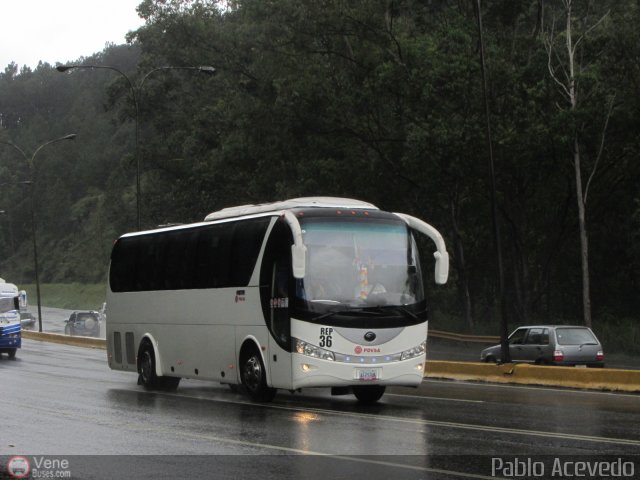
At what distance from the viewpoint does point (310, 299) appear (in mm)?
18672

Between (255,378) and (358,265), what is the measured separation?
8.91 feet

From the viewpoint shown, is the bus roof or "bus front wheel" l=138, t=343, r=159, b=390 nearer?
the bus roof

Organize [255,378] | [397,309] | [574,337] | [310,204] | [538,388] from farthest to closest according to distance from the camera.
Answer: [574,337]
[538,388]
[310,204]
[255,378]
[397,309]

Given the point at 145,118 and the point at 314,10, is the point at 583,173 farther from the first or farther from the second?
the point at 145,118

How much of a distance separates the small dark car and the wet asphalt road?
45882 mm

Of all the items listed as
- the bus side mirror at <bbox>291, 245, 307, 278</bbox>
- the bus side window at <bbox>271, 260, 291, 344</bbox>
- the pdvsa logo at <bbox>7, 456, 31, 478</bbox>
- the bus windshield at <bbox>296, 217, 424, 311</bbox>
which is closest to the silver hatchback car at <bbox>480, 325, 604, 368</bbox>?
the bus windshield at <bbox>296, 217, 424, 311</bbox>

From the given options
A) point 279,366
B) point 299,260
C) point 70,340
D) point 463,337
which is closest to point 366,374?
point 279,366

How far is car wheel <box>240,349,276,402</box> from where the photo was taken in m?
19.8

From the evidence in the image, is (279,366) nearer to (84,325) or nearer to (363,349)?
(363,349)

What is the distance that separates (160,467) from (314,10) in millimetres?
38502

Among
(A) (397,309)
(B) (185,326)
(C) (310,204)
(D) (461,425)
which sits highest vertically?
(C) (310,204)

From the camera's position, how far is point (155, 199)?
74688mm

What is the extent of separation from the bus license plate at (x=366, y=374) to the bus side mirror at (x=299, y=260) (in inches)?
70.9

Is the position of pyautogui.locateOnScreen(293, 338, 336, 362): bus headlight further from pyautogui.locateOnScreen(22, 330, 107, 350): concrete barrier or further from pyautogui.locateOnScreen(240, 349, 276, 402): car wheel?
pyautogui.locateOnScreen(22, 330, 107, 350): concrete barrier
